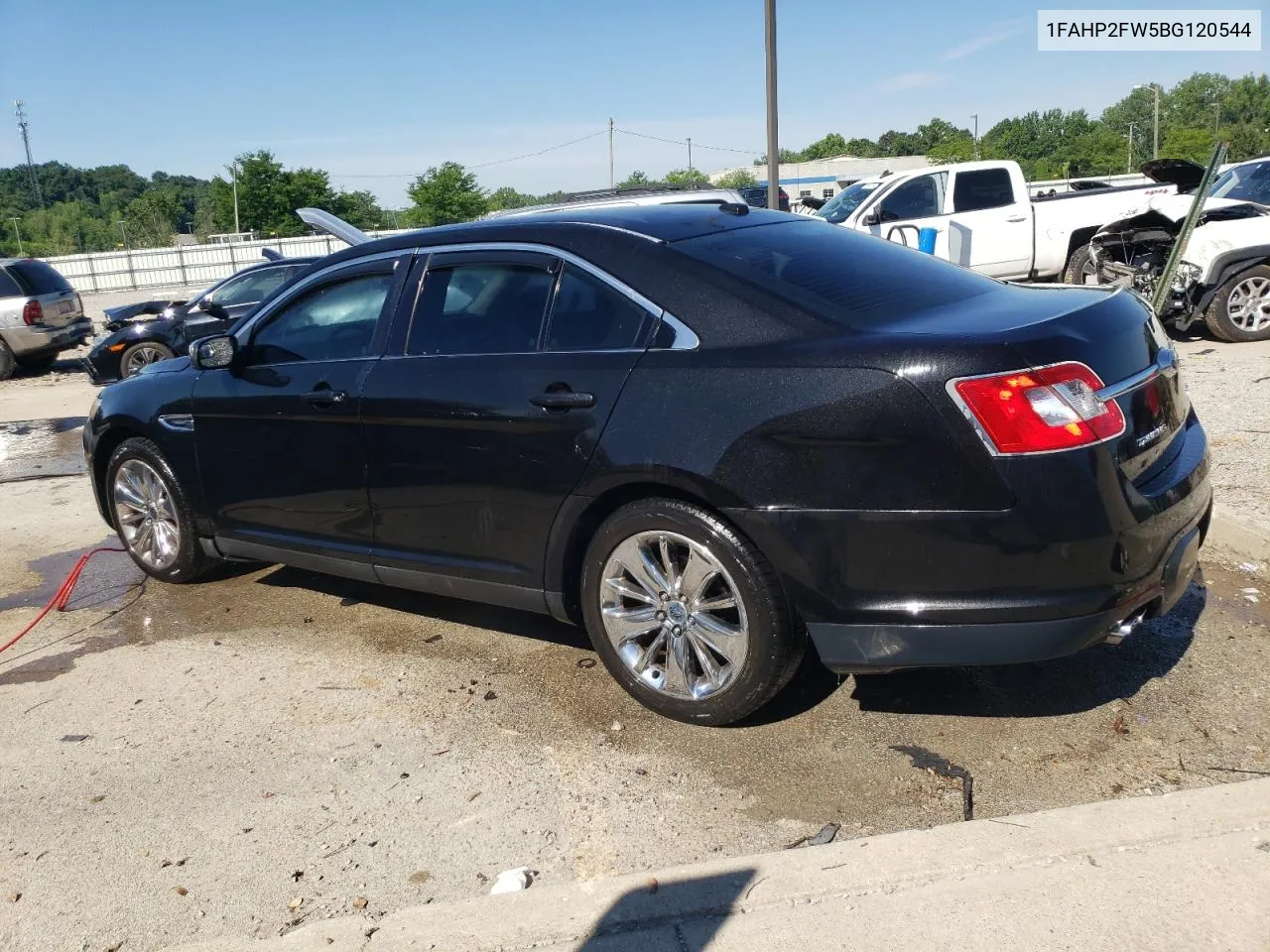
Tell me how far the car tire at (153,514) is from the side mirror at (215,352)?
2.21 feet

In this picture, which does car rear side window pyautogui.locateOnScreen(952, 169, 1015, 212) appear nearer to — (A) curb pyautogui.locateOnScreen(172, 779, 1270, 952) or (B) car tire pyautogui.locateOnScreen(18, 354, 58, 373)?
(A) curb pyautogui.locateOnScreen(172, 779, 1270, 952)

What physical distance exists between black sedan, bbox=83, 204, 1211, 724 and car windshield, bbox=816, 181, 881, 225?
411 inches

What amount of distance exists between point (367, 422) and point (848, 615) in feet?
6.92

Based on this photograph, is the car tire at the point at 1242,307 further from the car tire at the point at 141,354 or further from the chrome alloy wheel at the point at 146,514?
the car tire at the point at 141,354

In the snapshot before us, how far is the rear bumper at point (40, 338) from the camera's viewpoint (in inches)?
635

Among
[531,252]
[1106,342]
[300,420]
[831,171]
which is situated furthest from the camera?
[831,171]

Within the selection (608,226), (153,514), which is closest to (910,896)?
(608,226)

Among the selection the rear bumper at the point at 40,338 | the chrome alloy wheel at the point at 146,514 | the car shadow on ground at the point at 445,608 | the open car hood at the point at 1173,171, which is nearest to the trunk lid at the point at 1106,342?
the car shadow on ground at the point at 445,608

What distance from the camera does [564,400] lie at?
147 inches

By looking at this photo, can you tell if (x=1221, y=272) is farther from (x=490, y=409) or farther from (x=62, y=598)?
(x=62, y=598)

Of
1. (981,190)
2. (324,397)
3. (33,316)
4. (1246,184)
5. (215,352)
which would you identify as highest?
(981,190)

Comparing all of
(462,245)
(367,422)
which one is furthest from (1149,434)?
(367,422)

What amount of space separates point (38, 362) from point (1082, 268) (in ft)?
50.0

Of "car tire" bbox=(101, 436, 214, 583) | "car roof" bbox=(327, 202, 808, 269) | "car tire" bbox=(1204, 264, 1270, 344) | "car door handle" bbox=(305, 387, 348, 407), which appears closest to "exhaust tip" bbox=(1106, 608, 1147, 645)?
"car roof" bbox=(327, 202, 808, 269)
